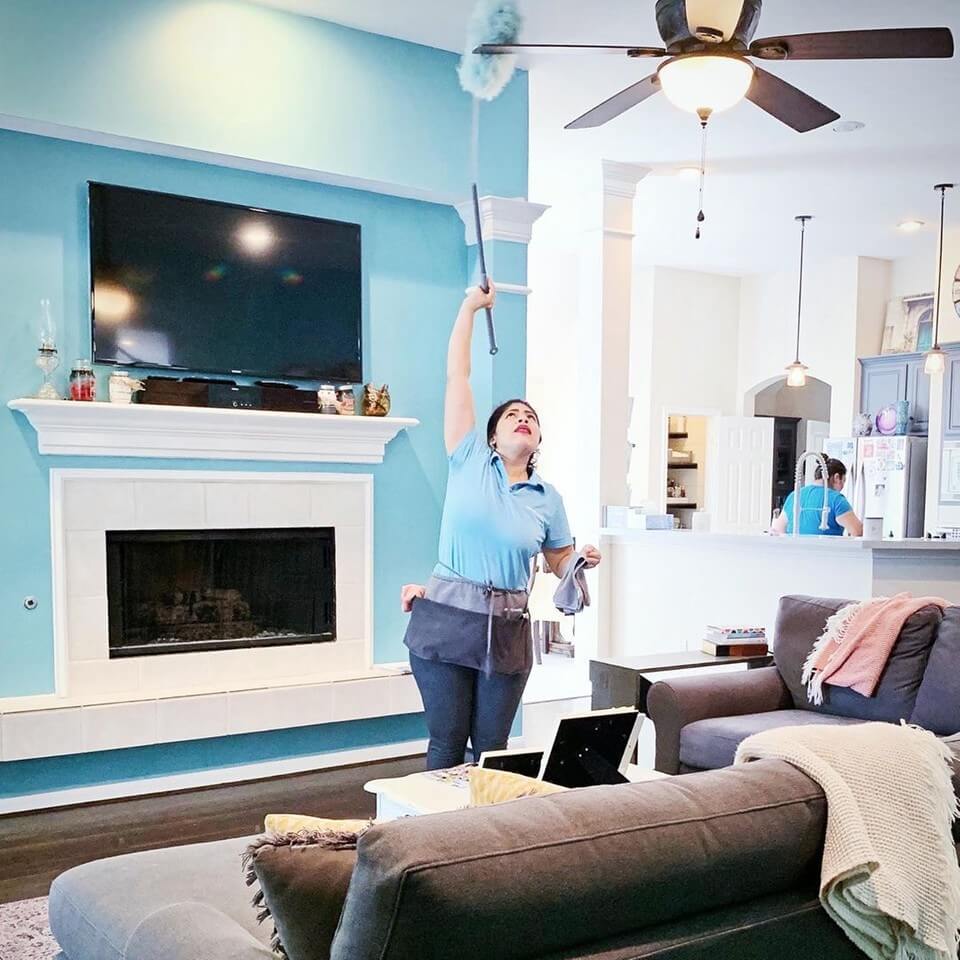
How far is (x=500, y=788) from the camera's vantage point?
1505mm

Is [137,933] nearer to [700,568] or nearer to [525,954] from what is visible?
[525,954]

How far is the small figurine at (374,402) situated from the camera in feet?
14.0

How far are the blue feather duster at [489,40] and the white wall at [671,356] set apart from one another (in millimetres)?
5192

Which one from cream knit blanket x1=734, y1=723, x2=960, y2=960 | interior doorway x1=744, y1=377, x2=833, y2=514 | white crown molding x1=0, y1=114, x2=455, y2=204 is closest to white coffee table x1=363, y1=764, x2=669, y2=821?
cream knit blanket x1=734, y1=723, x2=960, y2=960

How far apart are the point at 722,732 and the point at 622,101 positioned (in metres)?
2.12

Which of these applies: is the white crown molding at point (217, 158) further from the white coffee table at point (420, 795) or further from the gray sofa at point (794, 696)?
the white coffee table at point (420, 795)

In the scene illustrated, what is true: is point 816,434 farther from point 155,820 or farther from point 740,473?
point 155,820

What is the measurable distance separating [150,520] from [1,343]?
0.84 meters

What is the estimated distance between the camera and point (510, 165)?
4.46 meters

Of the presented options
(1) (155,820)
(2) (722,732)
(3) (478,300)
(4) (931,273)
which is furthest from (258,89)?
(4) (931,273)

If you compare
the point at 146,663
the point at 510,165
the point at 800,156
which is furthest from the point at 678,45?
the point at 800,156

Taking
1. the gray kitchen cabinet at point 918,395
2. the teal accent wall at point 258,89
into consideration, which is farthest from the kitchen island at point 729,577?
the gray kitchen cabinet at point 918,395

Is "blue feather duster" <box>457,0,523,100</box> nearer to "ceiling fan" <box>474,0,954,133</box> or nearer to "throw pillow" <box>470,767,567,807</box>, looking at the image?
"ceiling fan" <box>474,0,954,133</box>

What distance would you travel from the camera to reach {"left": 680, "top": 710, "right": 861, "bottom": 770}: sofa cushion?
3.20 meters
